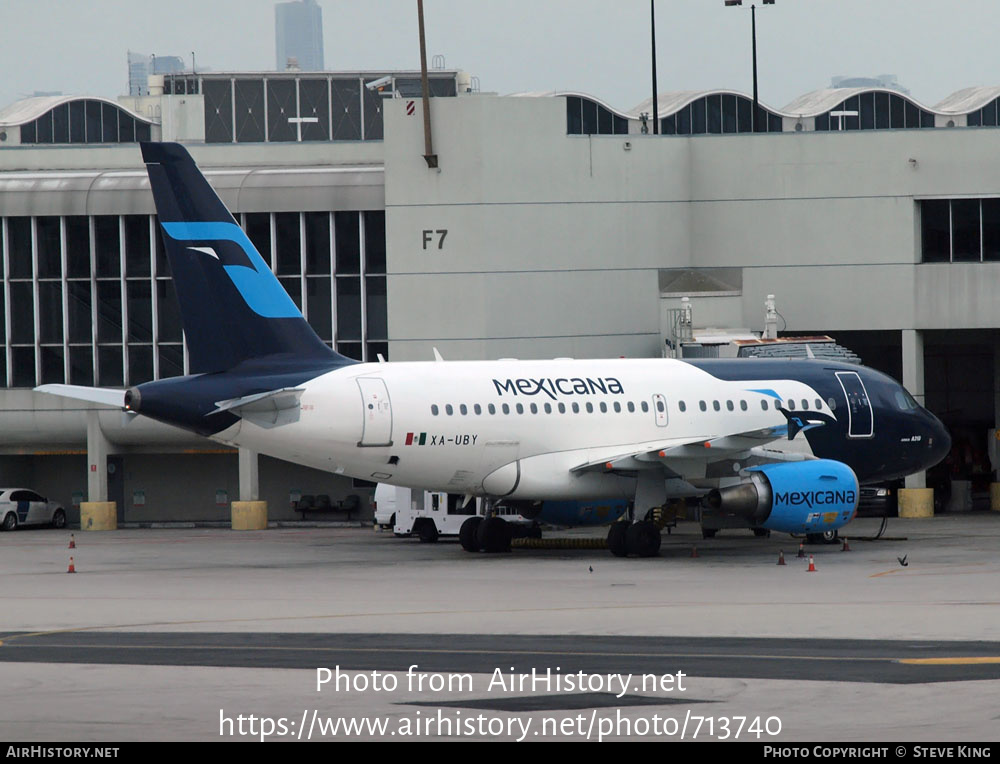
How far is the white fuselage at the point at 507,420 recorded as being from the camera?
3422 cm

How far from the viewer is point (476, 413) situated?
35312 mm

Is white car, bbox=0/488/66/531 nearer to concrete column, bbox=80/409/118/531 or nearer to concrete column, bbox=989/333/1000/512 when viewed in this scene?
concrete column, bbox=80/409/118/531

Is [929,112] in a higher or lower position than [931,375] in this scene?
higher

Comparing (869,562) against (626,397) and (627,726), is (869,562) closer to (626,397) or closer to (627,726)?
(626,397)

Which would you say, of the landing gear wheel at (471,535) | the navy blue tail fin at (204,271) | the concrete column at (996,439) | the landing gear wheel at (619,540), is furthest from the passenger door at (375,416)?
the concrete column at (996,439)

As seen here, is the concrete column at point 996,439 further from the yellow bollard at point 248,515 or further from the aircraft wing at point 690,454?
the yellow bollard at point 248,515

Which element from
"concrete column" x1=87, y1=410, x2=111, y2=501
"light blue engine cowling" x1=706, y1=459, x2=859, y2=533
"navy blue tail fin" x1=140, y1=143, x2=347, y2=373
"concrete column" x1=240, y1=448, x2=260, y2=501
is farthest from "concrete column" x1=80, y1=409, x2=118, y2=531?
"light blue engine cowling" x1=706, y1=459, x2=859, y2=533

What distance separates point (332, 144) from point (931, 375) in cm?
2528

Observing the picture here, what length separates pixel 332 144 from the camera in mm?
58469

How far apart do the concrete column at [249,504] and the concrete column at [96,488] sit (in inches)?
169

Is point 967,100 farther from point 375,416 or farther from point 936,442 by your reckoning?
point 375,416

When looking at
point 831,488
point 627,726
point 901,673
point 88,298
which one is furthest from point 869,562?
point 88,298

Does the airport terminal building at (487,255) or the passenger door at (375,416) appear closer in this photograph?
the passenger door at (375,416)

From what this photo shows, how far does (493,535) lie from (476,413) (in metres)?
4.36
